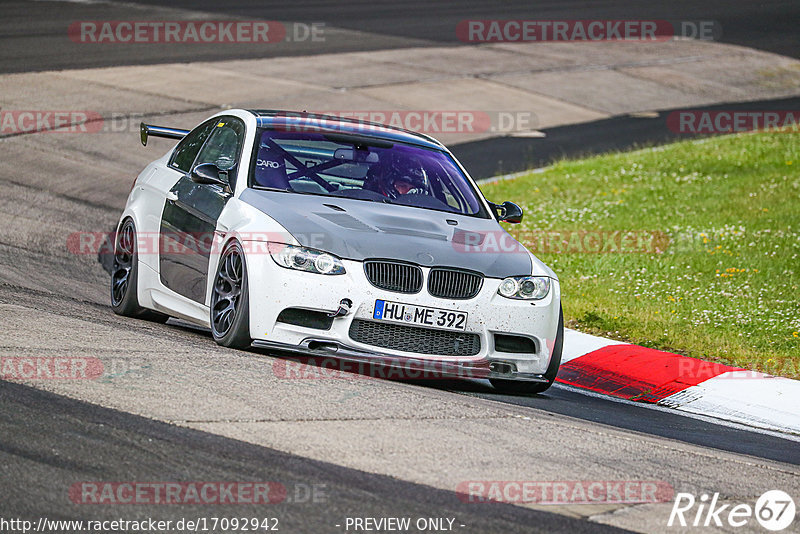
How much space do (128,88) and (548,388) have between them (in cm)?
1395

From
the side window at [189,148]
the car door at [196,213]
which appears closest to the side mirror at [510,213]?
the car door at [196,213]

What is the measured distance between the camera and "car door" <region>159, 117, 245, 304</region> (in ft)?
27.3

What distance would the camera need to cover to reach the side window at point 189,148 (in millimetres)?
9406

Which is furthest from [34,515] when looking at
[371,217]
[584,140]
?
[584,140]

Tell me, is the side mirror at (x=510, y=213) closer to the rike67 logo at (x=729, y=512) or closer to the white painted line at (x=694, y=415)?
the white painted line at (x=694, y=415)

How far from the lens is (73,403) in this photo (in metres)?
5.98

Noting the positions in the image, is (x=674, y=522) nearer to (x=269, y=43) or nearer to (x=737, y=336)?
(x=737, y=336)

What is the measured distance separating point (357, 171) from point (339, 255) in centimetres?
143

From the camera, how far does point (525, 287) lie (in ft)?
26.1

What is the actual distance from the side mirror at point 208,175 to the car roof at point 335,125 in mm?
590
